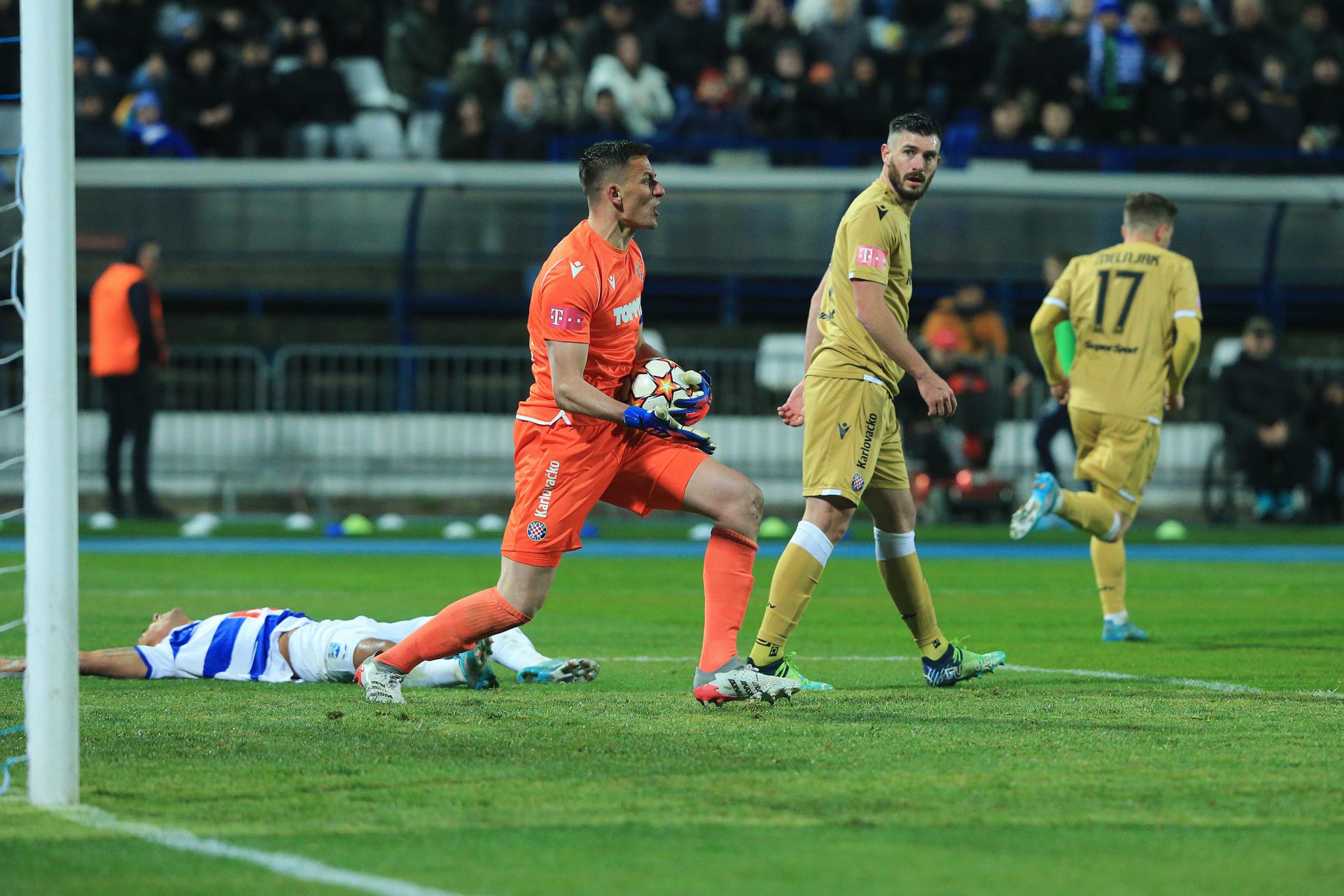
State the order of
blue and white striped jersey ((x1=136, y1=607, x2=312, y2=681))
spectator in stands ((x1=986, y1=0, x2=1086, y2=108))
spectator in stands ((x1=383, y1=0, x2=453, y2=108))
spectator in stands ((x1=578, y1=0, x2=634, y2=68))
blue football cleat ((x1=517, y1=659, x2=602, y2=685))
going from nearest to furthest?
blue football cleat ((x1=517, y1=659, x2=602, y2=685)), blue and white striped jersey ((x1=136, y1=607, x2=312, y2=681)), spectator in stands ((x1=986, y1=0, x2=1086, y2=108)), spectator in stands ((x1=578, y1=0, x2=634, y2=68)), spectator in stands ((x1=383, y1=0, x2=453, y2=108))

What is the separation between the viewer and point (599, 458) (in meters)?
6.43

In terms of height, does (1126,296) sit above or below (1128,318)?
above

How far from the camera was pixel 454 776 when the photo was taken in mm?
5121

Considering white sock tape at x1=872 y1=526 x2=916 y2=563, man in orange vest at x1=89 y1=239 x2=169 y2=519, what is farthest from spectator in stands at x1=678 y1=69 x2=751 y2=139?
white sock tape at x1=872 y1=526 x2=916 y2=563

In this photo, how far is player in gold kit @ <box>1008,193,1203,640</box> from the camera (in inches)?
376

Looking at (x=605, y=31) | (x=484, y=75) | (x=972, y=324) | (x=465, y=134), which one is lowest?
(x=972, y=324)

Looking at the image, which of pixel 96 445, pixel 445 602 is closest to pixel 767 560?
pixel 445 602

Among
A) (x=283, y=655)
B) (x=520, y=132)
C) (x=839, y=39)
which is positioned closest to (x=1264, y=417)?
(x=839, y=39)

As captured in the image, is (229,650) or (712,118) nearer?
(229,650)

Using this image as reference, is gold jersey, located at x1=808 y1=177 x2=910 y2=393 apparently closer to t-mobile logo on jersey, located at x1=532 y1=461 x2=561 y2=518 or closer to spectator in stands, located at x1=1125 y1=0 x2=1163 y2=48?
t-mobile logo on jersey, located at x1=532 y1=461 x2=561 y2=518

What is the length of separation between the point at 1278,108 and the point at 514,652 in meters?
17.4

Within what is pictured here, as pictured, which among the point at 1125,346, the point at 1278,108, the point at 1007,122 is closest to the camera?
the point at 1125,346

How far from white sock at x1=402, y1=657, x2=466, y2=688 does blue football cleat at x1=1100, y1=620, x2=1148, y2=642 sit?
139 inches

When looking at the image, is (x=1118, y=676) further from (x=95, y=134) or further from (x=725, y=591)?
(x=95, y=134)
